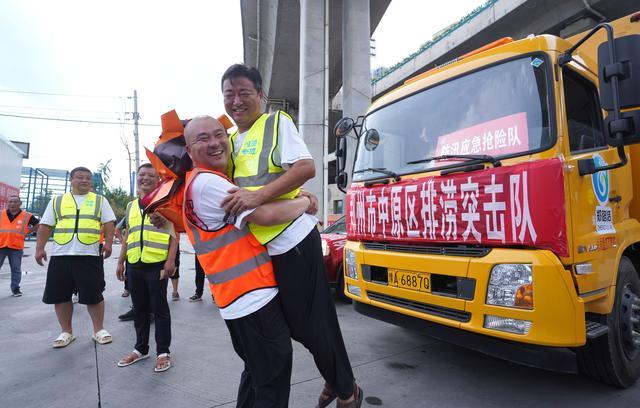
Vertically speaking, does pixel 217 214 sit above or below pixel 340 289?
above

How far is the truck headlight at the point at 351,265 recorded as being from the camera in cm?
327

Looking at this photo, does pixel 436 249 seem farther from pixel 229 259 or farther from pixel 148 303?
pixel 148 303

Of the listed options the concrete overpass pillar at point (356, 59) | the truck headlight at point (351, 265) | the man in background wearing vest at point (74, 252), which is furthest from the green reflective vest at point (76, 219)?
the concrete overpass pillar at point (356, 59)

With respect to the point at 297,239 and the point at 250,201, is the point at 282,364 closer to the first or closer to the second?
the point at 297,239

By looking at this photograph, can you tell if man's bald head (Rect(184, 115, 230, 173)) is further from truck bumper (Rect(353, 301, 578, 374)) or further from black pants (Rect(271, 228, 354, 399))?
truck bumper (Rect(353, 301, 578, 374))

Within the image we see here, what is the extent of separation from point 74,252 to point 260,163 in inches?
127

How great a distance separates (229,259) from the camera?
149 cm

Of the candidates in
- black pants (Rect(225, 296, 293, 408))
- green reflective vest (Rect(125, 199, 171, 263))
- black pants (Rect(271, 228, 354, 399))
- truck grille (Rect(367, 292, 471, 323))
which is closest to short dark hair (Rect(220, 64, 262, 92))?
black pants (Rect(271, 228, 354, 399))

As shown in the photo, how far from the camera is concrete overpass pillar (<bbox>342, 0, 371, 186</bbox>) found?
9977 millimetres

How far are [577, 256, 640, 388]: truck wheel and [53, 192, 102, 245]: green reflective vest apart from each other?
15.0ft

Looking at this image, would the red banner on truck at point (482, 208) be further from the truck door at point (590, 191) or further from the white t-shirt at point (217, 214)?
the white t-shirt at point (217, 214)

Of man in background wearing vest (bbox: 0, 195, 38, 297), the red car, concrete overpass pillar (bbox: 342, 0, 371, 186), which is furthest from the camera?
concrete overpass pillar (bbox: 342, 0, 371, 186)

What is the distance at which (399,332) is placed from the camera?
4.09 m

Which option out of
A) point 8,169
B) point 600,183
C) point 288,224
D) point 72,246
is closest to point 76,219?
point 72,246
